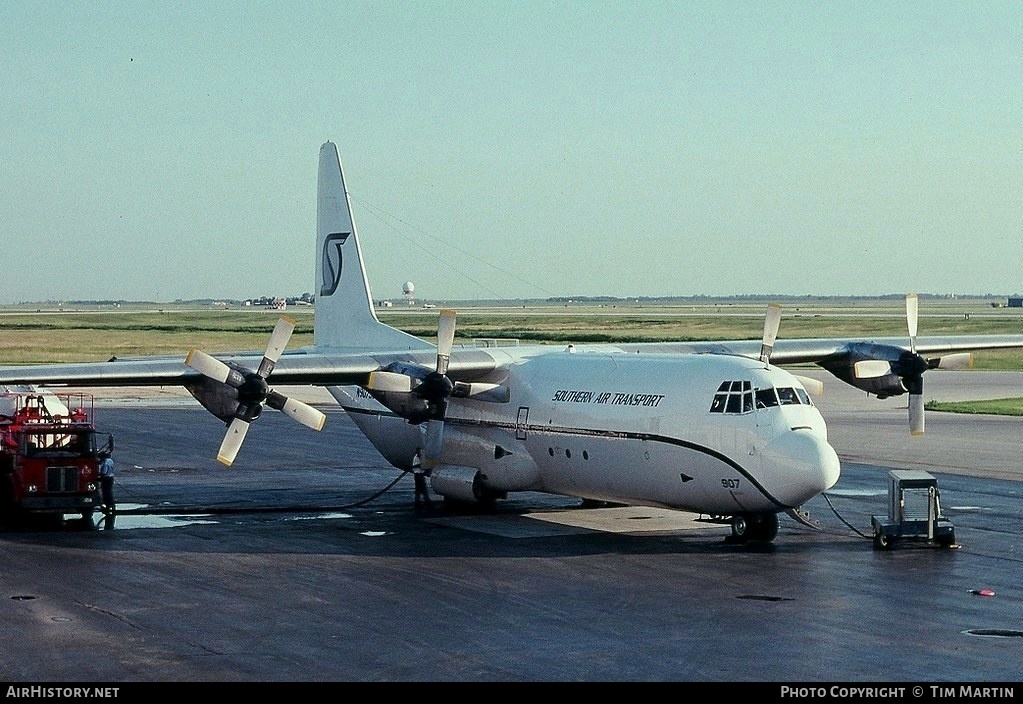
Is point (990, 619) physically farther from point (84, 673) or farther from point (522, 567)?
point (84, 673)

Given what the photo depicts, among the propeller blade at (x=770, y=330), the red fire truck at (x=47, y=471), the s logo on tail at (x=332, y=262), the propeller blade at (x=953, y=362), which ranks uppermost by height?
the s logo on tail at (x=332, y=262)

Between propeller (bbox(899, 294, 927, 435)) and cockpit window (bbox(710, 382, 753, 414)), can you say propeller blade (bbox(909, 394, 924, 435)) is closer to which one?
propeller (bbox(899, 294, 927, 435))

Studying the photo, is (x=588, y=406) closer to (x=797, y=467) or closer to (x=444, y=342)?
(x=444, y=342)

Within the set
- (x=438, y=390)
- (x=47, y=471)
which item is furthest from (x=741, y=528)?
(x=47, y=471)

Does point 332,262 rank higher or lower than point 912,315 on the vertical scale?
higher

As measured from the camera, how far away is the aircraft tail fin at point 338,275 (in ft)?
119

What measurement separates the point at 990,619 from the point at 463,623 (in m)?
7.26

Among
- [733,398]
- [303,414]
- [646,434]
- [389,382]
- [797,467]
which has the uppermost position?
[389,382]

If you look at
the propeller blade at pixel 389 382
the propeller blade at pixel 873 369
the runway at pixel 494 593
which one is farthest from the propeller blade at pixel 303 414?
the propeller blade at pixel 873 369

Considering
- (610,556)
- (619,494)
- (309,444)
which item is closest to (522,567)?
(610,556)

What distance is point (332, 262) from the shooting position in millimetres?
37062

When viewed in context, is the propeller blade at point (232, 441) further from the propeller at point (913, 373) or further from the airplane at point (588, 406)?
the propeller at point (913, 373)

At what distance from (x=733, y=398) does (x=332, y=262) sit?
49.2 feet

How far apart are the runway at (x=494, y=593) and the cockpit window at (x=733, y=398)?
2587 millimetres
